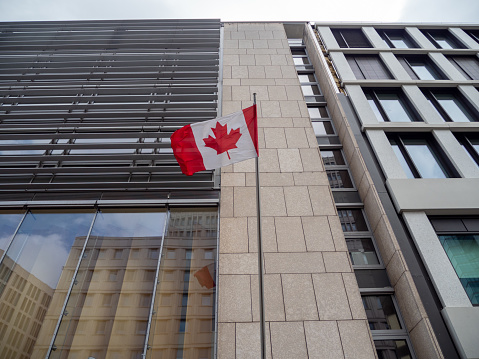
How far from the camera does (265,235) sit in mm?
9844

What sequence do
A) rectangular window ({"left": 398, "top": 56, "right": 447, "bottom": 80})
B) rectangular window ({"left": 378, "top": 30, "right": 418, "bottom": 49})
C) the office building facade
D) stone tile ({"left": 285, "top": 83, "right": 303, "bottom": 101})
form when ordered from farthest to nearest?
rectangular window ({"left": 378, "top": 30, "right": 418, "bottom": 49}) → rectangular window ({"left": 398, "top": 56, "right": 447, "bottom": 80}) → stone tile ({"left": 285, "top": 83, "right": 303, "bottom": 101}) → the office building facade

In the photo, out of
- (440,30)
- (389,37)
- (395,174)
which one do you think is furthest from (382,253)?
(440,30)

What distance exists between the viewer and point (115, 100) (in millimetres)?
14055

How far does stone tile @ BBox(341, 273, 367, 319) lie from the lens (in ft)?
27.2

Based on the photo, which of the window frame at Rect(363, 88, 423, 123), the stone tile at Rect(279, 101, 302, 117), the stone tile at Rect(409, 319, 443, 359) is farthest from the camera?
the window frame at Rect(363, 88, 423, 123)

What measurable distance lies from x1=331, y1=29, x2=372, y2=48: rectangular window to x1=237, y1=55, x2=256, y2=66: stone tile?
20.4ft

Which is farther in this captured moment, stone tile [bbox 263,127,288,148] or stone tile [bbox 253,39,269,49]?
stone tile [bbox 253,39,269,49]

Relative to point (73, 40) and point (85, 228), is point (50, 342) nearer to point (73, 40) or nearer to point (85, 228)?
point (85, 228)

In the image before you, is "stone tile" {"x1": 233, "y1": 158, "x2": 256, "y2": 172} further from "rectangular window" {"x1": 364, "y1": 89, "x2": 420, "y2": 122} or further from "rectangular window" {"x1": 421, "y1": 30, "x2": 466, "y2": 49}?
"rectangular window" {"x1": 421, "y1": 30, "x2": 466, "y2": 49}

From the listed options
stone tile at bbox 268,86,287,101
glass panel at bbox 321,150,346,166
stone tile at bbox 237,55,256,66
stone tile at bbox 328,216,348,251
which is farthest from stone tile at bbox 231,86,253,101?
stone tile at bbox 328,216,348,251

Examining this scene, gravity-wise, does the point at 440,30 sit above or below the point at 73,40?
above

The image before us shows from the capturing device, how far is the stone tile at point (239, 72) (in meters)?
15.6

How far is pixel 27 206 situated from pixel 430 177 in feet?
46.6

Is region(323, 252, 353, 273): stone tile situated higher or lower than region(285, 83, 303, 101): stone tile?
lower
